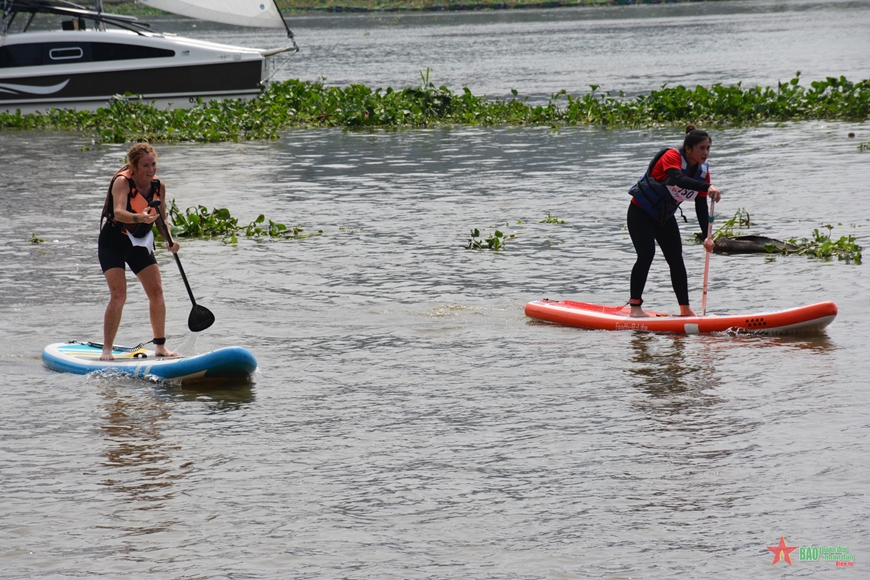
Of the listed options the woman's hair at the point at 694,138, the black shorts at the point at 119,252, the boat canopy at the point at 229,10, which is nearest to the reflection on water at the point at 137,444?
the black shorts at the point at 119,252

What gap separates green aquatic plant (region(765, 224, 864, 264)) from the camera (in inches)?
508

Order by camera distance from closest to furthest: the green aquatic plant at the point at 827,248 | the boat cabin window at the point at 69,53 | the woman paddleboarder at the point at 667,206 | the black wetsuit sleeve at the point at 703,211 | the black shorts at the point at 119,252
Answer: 1. the black shorts at the point at 119,252
2. the woman paddleboarder at the point at 667,206
3. the black wetsuit sleeve at the point at 703,211
4. the green aquatic plant at the point at 827,248
5. the boat cabin window at the point at 69,53

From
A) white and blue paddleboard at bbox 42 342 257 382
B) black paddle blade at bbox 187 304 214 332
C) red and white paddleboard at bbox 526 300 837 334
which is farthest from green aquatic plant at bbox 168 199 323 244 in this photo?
white and blue paddleboard at bbox 42 342 257 382

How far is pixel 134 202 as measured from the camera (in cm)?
881

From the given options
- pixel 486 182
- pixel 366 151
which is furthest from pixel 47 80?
pixel 486 182

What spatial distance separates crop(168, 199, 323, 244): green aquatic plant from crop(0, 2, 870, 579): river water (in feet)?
1.51

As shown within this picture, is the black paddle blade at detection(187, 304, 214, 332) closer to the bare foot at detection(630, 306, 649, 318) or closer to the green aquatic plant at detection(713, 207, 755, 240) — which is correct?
the bare foot at detection(630, 306, 649, 318)

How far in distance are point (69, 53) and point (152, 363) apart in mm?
23411

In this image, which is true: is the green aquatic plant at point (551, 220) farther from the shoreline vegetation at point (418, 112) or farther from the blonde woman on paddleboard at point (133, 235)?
the shoreline vegetation at point (418, 112)

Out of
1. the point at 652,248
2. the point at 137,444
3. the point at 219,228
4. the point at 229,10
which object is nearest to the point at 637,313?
the point at 652,248

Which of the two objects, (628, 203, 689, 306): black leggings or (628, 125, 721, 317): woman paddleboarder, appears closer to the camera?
(628, 125, 721, 317): woman paddleboarder

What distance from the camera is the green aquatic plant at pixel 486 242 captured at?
14258mm

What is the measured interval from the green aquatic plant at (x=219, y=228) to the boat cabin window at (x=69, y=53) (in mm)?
15986

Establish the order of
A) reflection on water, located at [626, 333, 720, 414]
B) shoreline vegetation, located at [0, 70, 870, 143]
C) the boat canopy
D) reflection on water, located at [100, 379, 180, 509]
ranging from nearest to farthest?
reflection on water, located at [100, 379, 180, 509] → reflection on water, located at [626, 333, 720, 414] → shoreline vegetation, located at [0, 70, 870, 143] → the boat canopy
